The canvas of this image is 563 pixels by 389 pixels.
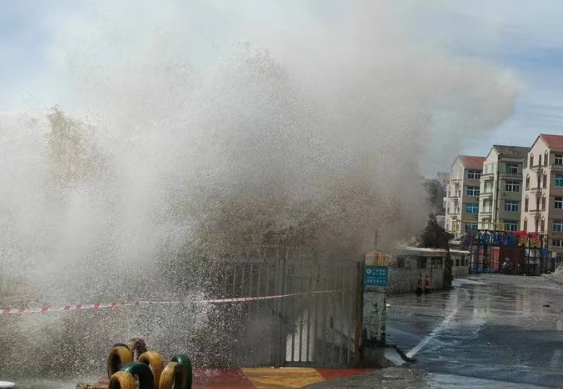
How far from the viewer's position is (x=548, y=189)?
85500 mm

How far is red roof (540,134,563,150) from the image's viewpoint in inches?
3354

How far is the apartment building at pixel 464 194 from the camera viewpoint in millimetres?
105062

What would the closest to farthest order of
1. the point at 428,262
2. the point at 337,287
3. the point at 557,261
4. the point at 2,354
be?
the point at 2,354, the point at 337,287, the point at 428,262, the point at 557,261

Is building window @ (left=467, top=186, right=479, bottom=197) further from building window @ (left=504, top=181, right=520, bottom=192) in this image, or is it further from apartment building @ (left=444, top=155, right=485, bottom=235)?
building window @ (left=504, top=181, right=520, bottom=192)

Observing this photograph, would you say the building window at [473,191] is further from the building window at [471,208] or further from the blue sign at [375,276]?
the blue sign at [375,276]

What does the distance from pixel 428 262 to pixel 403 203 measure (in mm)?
23809

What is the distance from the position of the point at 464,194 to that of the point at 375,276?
97089 mm

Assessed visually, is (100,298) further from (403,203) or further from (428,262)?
(428,262)

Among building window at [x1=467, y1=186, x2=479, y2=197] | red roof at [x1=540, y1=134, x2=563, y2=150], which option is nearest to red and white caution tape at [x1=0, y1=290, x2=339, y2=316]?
red roof at [x1=540, y1=134, x2=563, y2=150]

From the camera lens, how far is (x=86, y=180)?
12211 millimetres

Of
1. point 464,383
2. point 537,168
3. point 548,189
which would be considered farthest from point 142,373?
point 537,168

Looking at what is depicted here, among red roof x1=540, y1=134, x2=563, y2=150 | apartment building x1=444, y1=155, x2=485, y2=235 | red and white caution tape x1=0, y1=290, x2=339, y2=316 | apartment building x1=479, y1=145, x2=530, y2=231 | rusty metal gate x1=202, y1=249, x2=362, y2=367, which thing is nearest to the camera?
red and white caution tape x1=0, y1=290, x2=339, y2=316

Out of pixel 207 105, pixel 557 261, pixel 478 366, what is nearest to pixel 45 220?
pixel 207 105

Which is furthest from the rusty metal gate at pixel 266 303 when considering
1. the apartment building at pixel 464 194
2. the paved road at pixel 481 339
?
the apartment building at pixel 464 194
